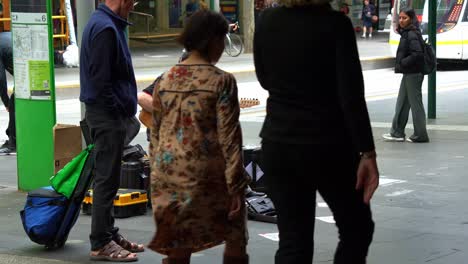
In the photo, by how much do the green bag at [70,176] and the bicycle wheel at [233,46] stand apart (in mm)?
22414

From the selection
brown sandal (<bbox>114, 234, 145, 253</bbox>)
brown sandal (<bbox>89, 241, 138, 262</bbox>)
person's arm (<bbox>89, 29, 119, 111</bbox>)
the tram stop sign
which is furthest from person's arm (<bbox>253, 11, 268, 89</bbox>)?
the tram stop sign

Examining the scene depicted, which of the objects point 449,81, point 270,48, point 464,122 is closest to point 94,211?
point 270,48

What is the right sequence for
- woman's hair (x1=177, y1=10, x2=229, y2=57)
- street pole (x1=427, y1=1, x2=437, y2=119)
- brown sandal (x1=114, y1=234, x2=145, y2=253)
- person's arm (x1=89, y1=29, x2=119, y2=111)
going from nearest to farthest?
1. woman's hair (x1=177, y1=10, x2=229, y2=57)
2. person's arm (x1=89, y1=29, x2=119, y2=111)
3. brown sandal (x1=114, y1=234, x2=145, y2=253)
4. street pole (x1=427, y1=1, x2=437, y2=119)

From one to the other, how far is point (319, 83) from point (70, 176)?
9.45 feet

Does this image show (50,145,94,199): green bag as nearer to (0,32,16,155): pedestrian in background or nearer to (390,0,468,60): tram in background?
(0,32,16,155): pedestrian in background

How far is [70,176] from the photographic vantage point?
6742mm

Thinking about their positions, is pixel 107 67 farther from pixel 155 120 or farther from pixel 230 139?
pixel 230 139

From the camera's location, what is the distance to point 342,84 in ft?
14.0

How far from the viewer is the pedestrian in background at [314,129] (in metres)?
4.30

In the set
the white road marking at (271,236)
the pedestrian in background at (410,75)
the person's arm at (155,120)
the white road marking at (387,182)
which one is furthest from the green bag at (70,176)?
the pedestrian in background at (410,75)

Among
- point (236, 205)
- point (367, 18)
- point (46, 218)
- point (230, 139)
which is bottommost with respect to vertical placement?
point (367, 18)

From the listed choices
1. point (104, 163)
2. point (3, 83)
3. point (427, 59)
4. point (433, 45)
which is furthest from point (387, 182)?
point (433, 45)

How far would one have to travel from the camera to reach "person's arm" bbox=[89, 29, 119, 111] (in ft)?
20.3

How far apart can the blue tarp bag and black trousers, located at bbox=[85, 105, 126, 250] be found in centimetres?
36
